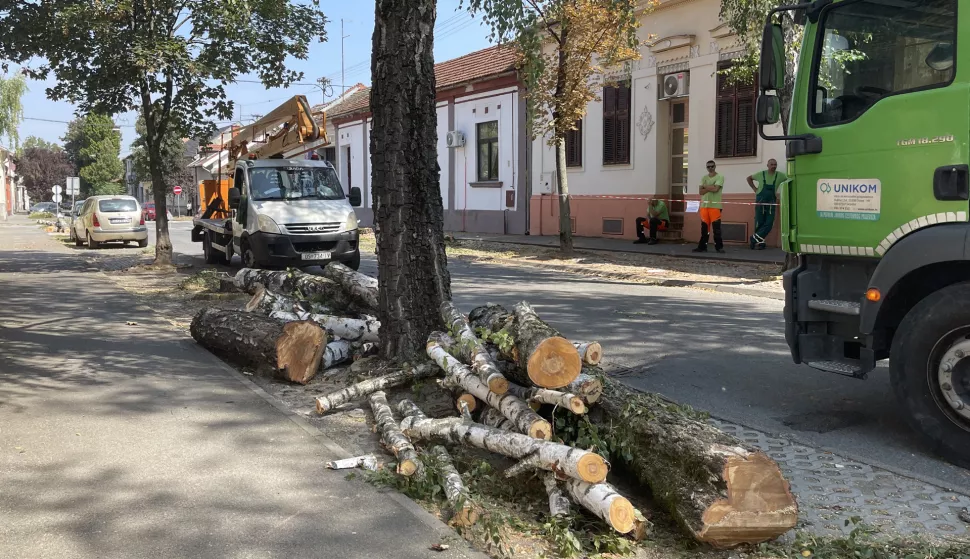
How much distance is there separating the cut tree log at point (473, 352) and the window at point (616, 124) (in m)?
16.5

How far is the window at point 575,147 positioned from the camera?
23.7 metres

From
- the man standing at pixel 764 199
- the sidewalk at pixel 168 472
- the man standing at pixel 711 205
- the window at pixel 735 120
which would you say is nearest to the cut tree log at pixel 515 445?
the sidewalk at pixel 168 472

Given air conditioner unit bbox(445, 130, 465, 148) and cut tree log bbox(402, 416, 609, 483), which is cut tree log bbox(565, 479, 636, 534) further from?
air conditioner unit bbox(445, 130, 465, 148)

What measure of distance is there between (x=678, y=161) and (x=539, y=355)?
1755 cm

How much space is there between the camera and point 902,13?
4984 millimetres

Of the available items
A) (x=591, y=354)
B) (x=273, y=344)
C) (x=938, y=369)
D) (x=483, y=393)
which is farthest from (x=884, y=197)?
(x=273, y=344)

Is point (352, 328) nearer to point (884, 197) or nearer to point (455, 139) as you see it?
point (884, 197)

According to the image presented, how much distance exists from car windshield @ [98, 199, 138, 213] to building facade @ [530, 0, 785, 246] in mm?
12518

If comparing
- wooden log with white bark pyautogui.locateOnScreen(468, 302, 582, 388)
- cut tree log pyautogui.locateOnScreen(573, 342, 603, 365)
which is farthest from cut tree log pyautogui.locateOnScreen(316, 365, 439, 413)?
cut tree log pyautogui.locateOnScreen(573, 342, 603, 365)

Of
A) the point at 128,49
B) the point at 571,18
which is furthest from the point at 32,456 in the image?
the point at 571,18

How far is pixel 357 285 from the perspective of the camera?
332 inches

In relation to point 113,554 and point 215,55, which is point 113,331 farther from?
point 215,55

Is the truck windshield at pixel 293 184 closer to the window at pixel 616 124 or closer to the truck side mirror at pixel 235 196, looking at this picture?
the truck side mirror at pixel 235 196

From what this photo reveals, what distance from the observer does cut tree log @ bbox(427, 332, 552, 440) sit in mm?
4312
